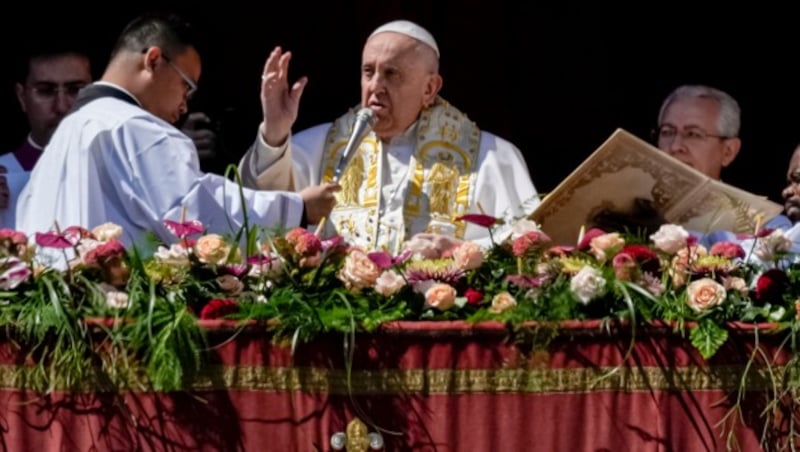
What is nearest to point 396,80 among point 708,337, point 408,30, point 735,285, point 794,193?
point 408,30

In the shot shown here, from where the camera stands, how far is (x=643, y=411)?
6.06 metres

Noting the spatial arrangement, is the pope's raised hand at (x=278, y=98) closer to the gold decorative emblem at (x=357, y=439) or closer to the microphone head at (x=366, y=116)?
the microphone head at (x=366, y=116)

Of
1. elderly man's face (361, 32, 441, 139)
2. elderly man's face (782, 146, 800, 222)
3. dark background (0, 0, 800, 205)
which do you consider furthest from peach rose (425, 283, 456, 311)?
dark background (0, 0, 800, 205)

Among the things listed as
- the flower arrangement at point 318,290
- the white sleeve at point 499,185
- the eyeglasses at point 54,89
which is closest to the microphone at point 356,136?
the white sleeve at point 499,185

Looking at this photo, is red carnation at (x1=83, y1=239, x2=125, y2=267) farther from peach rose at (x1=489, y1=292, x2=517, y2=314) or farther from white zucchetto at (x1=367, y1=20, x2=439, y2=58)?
white zucchetto at (x1=367, y1=20, x2=439, y2=58)

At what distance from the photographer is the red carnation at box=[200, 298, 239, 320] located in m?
6.01

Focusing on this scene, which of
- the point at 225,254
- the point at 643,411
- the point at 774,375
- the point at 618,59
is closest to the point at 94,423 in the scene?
the point at 225,254

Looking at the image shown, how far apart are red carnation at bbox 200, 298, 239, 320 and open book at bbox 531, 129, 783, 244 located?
1.21 meters

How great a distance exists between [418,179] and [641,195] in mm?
1377

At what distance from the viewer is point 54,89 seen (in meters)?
8.37

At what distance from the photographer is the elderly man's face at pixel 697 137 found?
8.41m

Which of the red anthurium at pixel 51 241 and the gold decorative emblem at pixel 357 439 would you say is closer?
the gold decorative emblem at pixel 357 439

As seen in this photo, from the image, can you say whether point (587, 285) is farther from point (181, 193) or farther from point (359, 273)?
point (181, 193)

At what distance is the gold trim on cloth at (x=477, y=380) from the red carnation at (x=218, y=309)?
5.9 inches
